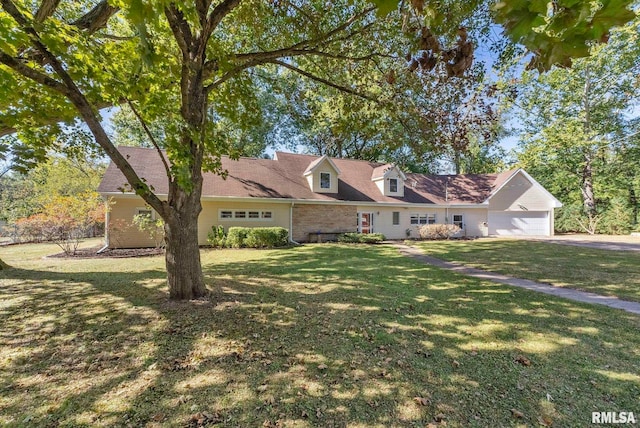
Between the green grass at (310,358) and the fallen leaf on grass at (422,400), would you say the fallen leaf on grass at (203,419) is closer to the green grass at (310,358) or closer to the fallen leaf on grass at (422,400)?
the green grass at (310,358)

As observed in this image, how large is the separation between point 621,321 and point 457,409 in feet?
14.0

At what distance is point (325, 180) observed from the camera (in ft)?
64.9

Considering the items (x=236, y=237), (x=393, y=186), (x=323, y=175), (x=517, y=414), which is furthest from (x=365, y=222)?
(x=517, y=414)

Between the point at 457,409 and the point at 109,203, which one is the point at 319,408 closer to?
the point at 457,409

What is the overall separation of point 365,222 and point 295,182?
5855mm

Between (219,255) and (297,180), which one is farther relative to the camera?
(297,180)

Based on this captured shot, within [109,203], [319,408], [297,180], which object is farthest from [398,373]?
[297,180]

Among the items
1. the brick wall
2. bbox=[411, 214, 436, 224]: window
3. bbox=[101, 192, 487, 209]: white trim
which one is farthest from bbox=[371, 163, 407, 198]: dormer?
the brick wall

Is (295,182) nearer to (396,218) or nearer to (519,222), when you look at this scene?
(396,218)

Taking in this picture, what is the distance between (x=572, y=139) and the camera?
22.1m

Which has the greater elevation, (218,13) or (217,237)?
(218,13)

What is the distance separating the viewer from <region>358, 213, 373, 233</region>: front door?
2084 cm

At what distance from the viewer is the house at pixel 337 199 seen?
1600 cm

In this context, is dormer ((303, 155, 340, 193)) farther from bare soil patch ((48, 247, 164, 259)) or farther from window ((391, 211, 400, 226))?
bare soil patch ((48, 247, 164, 259))
